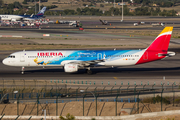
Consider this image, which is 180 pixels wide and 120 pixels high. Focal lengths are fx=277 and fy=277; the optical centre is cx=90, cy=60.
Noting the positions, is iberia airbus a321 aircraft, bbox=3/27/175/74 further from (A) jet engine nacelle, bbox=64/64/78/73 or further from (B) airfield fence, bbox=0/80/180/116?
(B) airfield fence, bbox=0/80/180/116

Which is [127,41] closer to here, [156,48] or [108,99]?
[156,48]

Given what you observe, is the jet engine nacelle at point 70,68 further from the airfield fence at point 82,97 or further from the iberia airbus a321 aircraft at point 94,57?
the airfield fence at point 82,97

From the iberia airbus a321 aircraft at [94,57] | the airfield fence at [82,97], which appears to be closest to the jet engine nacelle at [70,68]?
the iberia airbus a321 aircraft at [94,57]

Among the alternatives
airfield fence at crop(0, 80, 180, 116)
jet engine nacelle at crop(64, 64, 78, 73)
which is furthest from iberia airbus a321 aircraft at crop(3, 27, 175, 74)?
airfield fence at crop(0, 80, 180, 116)

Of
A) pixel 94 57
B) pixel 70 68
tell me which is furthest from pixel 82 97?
pixel 94 57

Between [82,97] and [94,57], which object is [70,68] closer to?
[94,57]

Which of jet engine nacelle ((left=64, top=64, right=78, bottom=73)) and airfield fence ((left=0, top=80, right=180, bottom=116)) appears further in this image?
jet engine nacelle ((left=64, top=64, right=78, bottom=73))

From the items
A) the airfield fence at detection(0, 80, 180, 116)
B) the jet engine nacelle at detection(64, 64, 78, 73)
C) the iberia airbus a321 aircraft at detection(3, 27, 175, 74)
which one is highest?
the iberia airbus a321 aircraft at detection(3, 27, 175, 74)

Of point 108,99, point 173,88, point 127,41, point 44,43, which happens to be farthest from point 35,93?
point 127,41

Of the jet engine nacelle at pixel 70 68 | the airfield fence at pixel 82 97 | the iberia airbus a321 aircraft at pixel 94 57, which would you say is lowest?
the airfield fence at pixel 82 97

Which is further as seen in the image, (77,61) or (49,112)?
(77,61)

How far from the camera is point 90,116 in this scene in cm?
3209

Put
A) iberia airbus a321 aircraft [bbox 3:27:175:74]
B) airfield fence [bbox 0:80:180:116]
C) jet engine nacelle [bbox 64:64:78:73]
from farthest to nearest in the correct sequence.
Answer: iberia airbus a321 aircraft [bbox 3:27:175:74] → jet engine nacelle [bbox 64:64:78:73] → airfield fence [bbox 0:80:180:116]

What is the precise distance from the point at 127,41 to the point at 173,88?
61.8m
